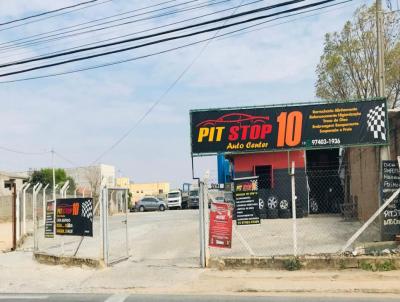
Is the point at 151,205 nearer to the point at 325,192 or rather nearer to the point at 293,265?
the point at 325,192

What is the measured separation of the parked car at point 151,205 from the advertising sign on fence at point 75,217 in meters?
37.4

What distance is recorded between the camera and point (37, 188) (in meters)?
19.1

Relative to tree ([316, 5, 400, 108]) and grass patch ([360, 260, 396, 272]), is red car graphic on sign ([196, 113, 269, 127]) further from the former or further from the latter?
tree ([316, 5, 400, 108])

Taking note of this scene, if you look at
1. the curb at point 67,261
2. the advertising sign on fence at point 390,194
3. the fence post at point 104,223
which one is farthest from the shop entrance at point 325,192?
the curb at point 67,261

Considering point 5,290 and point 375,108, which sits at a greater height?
point 375,108

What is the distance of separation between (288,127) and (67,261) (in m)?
6.83

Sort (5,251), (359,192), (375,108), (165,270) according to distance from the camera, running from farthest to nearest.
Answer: (359,192) → (5,251) → (375,108) → (165,270)

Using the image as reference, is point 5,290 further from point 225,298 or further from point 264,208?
point 264,208

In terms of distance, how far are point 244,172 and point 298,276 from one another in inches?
517

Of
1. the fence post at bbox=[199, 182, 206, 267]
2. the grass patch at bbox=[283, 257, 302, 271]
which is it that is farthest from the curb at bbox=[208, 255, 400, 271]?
the fence post at bbox=[199, 182, 206, 267]

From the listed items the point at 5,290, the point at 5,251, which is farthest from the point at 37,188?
the point at 5,290

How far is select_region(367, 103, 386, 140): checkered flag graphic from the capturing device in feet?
48.1

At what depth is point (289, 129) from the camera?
1531 centimetres

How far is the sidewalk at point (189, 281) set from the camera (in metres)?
10.8
